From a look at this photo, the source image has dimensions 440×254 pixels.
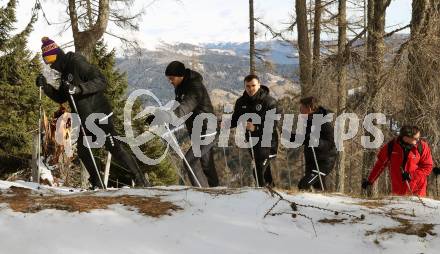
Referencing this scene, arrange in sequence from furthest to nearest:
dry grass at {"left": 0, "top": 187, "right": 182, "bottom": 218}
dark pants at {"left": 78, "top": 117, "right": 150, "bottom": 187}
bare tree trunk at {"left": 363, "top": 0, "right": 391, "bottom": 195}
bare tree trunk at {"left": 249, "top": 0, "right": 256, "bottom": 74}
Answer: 1. bare tree trunk at {"left": 249, "top": 0, "right": 256, "bottom": 74}
2. bare tree trunk at {"left": 363, "top": 0, "right": 391, "bottom": 195}
3. dark pants at {"left": 78, "top": 117, "right": 150, "bottom": 187}
4. dry grass at {"left": 0, "top": 187, "right": 182, "bottom": 218}

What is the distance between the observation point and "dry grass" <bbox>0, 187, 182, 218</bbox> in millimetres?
3697

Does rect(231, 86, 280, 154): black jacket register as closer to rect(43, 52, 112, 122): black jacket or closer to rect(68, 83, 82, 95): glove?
rect(43, 52, 112, 122): black jacket

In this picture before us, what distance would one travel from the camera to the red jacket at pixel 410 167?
6.83 meters

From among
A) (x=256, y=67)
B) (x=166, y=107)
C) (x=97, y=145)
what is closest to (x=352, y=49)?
(x=166, y=107)

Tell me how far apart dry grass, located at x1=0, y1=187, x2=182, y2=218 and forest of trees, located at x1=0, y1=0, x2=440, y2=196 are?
2.96m

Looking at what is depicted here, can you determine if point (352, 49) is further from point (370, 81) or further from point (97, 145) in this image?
point (97, 145)

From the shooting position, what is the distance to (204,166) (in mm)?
6602

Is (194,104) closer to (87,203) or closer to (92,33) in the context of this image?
(87,203)

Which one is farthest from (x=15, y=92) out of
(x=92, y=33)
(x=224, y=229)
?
(x=224, y=229)

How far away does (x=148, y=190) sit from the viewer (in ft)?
14.9

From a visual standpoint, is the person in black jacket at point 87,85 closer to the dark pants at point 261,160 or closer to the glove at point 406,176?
the dark pants at point 261,160

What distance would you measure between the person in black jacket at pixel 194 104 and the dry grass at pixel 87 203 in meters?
2.07

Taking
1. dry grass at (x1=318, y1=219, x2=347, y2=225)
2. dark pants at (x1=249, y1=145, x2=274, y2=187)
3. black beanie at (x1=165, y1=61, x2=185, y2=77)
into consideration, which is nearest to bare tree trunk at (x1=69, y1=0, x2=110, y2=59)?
black beanie at (x1=165, y1=61, x2=185, y2=77)

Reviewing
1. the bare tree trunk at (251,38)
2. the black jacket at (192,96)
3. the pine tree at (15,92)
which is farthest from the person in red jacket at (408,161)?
the pine tree at (15,92)
